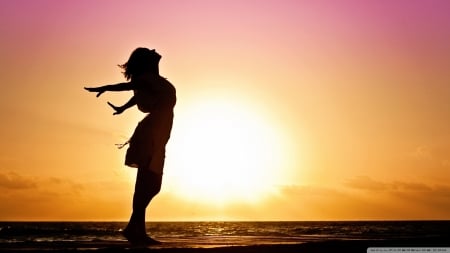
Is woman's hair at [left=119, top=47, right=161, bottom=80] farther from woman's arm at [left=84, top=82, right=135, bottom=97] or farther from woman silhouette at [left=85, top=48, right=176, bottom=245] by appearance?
woman's arm at [left=84, top=82, right=135, bottom=97]

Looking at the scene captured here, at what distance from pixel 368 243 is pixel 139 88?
3.53 metres

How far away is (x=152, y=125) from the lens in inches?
365

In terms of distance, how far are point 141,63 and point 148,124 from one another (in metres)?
0.82

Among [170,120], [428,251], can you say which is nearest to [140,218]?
[170,120]

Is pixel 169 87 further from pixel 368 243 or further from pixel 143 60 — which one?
pixel 368 243

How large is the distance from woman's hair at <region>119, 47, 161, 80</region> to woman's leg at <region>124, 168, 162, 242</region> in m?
1.32

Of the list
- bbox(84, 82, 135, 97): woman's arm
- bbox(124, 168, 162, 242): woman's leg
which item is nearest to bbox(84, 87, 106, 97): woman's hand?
bbox(84, 82, 135, 97): woman's arm

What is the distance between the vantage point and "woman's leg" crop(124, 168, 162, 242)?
8.97m

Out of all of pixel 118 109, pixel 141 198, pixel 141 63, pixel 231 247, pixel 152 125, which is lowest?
pixel 231 247

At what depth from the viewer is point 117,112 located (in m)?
9.16

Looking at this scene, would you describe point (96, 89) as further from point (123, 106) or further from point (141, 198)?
point (141, 198)

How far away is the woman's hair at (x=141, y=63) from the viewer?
30.7ft

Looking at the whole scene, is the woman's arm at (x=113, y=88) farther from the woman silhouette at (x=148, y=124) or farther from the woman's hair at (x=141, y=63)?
the woman's hair at (x=141, y=63)

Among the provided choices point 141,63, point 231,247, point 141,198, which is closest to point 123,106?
point 141,63
